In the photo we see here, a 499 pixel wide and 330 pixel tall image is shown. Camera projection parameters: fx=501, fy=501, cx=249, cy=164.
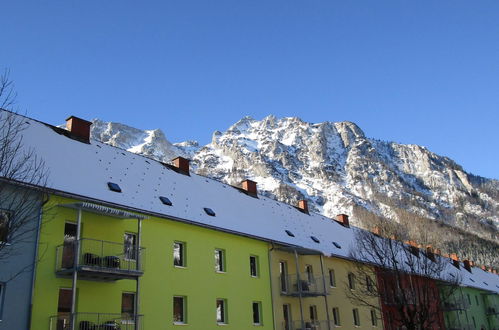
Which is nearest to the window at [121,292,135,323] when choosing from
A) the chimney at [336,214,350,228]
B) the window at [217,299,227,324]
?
the window at [217,299,227,324]

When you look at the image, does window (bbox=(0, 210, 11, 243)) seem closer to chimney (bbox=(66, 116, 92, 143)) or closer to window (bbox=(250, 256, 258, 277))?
chimney (bbox=(66, 116, 92, 143))

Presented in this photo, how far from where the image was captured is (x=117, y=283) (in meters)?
19.8

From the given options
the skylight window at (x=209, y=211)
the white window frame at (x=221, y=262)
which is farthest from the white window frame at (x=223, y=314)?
the skylight window at (x=209, y=211)

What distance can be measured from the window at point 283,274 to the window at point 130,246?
10.8 meters

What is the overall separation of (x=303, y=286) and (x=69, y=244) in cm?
1525

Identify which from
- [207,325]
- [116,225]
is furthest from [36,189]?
[207,325]

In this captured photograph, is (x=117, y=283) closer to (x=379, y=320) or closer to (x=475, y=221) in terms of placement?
(x=379, y=320)

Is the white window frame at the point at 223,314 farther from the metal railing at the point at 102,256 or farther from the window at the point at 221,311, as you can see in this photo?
the metal railing at the point at 102,256

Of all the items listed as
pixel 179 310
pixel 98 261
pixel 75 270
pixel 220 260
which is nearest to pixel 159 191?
pixel 220 260

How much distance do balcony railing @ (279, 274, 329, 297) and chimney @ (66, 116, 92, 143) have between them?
13.5m

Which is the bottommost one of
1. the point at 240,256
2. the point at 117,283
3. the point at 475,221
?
the point at 117,283

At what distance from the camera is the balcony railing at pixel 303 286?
28734 millimetres

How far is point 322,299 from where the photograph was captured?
3158 centimetres

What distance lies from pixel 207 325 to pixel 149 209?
6.06 metres
